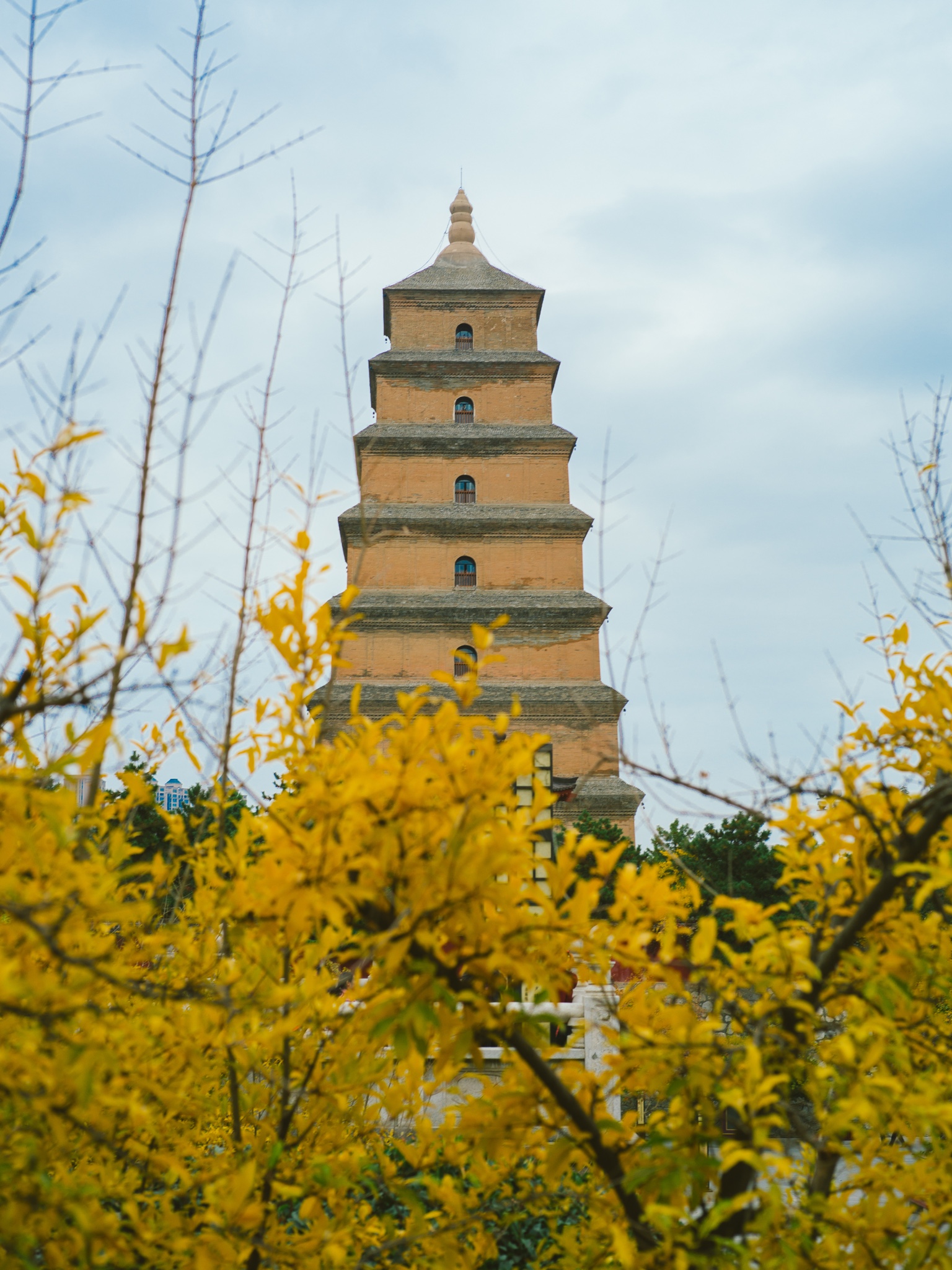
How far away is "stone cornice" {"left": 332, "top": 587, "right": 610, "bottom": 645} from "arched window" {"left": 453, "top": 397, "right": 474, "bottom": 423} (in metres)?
4.44

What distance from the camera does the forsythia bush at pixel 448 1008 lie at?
6.02 ft

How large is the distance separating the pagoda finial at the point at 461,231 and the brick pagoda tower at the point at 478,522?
4.38 feet

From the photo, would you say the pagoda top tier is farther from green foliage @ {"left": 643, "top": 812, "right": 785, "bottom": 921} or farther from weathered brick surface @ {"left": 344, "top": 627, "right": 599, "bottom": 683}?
green foliage @ {"left": 643, "top": 812, "right": 785, "bottom": 921}

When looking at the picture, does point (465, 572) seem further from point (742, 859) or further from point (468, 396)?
point (742, 859)

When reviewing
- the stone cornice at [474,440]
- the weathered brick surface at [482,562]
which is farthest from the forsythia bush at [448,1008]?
the stone cornice at [474,440]

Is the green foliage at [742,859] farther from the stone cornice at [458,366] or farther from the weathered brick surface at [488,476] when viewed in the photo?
the stone cornice at [458,366]

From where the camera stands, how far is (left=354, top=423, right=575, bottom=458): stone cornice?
854 inches

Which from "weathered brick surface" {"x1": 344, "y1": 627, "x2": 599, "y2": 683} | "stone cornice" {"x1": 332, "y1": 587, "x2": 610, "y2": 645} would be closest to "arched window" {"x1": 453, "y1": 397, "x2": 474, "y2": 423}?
"stone cornice" {"x1": 332, "y1": 587, "x2": 610, "y2": 645}

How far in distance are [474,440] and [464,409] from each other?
115 cm

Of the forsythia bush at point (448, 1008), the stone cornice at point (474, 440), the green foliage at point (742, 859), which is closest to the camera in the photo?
the forsythia bush at point (448, 1008)

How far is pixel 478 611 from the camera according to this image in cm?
2033

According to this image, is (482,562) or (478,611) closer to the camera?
(478,611)

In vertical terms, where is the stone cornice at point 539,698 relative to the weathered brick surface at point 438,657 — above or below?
below

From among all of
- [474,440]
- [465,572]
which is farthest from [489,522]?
[474,440]
